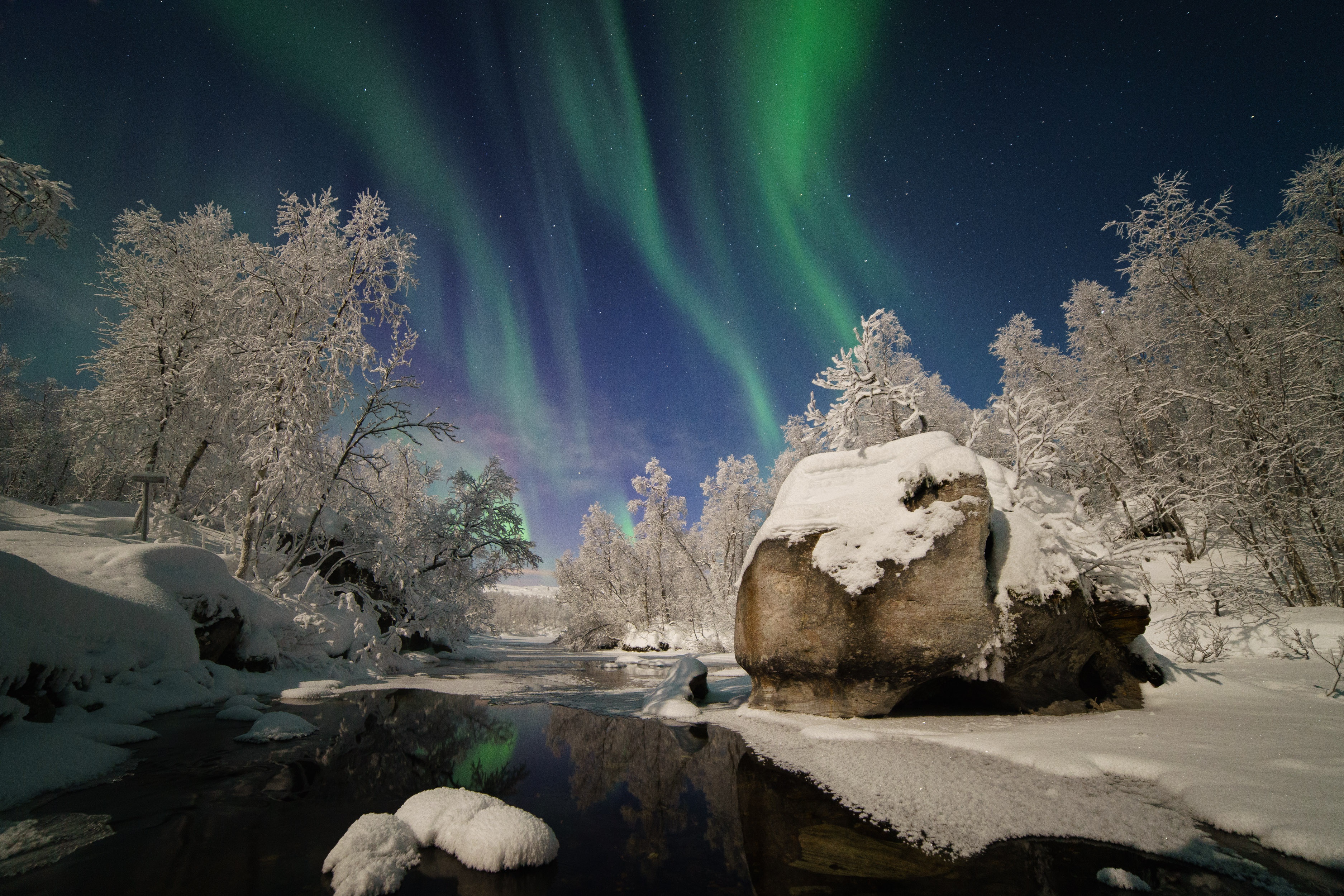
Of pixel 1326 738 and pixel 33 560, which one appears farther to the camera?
pixel 33 560

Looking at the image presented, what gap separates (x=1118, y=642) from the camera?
8.40 meters

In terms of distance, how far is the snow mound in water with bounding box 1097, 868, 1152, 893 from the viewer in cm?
320

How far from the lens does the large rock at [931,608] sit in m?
7.67

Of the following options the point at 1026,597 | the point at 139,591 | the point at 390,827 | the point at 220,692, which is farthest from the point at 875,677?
the point at 139,591

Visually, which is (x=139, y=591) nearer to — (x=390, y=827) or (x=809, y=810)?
(x=390, y=827)

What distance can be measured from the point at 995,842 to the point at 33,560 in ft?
44.3

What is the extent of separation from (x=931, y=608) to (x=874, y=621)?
93 cm

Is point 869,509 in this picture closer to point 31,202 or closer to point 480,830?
point 480,830

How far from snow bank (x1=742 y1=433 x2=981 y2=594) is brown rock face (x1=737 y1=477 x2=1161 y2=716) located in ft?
0.59

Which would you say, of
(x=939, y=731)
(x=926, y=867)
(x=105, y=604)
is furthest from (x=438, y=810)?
(x=105, y=604)

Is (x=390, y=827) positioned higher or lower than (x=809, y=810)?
higher

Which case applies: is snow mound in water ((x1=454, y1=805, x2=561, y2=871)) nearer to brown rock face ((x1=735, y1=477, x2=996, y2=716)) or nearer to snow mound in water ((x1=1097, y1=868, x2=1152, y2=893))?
snow mound in water ((x1=1097, y1=868, x2=1152, y2=893))

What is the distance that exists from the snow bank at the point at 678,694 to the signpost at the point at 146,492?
13.1 m

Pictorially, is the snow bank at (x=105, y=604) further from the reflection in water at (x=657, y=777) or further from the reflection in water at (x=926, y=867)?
the reflection in water at (x=926, y=867)
